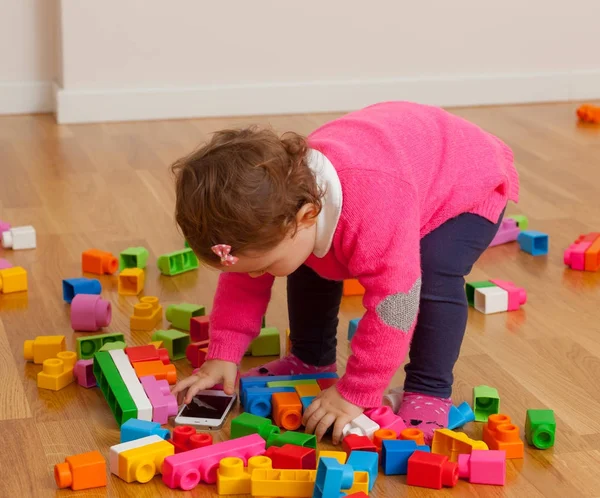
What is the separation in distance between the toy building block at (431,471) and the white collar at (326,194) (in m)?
0.29

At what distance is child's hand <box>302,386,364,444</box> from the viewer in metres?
1.27

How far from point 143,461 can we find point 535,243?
1.08 m

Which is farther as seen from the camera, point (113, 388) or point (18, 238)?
point (18, 238)

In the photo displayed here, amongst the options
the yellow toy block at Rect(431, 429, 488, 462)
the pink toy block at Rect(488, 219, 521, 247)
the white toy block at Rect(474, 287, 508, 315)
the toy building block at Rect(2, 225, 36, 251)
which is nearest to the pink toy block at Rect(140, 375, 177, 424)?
the yellow toy block at Rect(431, 429, 488, 462)

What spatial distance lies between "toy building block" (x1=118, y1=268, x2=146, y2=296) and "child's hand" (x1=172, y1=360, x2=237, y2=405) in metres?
0.40

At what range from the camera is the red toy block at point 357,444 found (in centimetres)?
121

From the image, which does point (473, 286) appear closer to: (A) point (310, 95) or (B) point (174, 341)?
(B) point (174, 341)

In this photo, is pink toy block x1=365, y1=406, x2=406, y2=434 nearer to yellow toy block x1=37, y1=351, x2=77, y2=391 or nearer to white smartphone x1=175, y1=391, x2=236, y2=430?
white smartphone x1=175, y1=391, x2=236, y2=430

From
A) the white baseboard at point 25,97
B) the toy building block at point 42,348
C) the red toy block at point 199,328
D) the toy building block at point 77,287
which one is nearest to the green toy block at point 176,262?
the toy building block at point 77,287

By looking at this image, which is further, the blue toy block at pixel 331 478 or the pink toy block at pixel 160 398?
the pink toy block at pixel 160 398

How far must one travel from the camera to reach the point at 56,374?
140cm

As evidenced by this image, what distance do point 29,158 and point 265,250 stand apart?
62.2 inches

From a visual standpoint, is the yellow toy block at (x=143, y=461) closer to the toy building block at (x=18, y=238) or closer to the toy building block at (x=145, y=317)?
the toy building block at (x=145, y=317)

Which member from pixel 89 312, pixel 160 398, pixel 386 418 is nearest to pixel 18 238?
pixel 89 312
